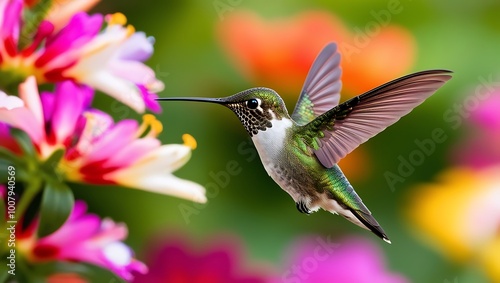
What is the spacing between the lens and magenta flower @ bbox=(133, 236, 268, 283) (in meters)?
0.56

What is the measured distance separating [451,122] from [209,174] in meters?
0.31

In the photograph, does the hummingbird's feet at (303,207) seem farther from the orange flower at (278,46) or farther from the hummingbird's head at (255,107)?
the orange flower at (278,46)

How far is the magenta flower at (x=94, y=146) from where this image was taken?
318 mm

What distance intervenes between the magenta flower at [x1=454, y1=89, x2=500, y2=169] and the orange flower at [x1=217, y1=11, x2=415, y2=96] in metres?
0.11

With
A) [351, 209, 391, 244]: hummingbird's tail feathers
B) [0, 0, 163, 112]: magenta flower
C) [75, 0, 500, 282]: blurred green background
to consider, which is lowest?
[75, 0, 500, 282]: blurred green background

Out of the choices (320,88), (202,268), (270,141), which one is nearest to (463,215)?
(202,268)

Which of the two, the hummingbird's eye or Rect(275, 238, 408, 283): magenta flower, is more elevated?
the hummingbird's eye

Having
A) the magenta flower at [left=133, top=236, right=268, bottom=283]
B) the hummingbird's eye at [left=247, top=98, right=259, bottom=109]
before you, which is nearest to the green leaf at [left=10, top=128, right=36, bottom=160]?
the hummingbird's eye at [left=247, top=98, right=259, bottom=109]

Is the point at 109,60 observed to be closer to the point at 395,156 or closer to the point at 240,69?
the point at 240,69

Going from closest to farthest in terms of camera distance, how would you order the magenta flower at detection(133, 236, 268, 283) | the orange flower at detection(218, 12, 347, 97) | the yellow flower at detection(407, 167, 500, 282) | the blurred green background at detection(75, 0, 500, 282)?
the magenta flower at detection(133, 236, 268, 283)
the orange flower at detection(218, 12, 347, 97)
the yellow flower at detection(407, 167, 500, 282)
the blurred green background at detection(75, 0, 500, 282)

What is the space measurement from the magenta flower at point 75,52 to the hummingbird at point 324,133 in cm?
5

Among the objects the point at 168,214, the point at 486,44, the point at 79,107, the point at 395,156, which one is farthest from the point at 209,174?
the point at 79,107

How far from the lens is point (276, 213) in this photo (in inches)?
38.5

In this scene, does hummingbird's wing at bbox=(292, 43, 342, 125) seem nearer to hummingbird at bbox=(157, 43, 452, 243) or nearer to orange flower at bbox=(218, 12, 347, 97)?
hummingbird at bbox=(157, 43, 452, 243)
